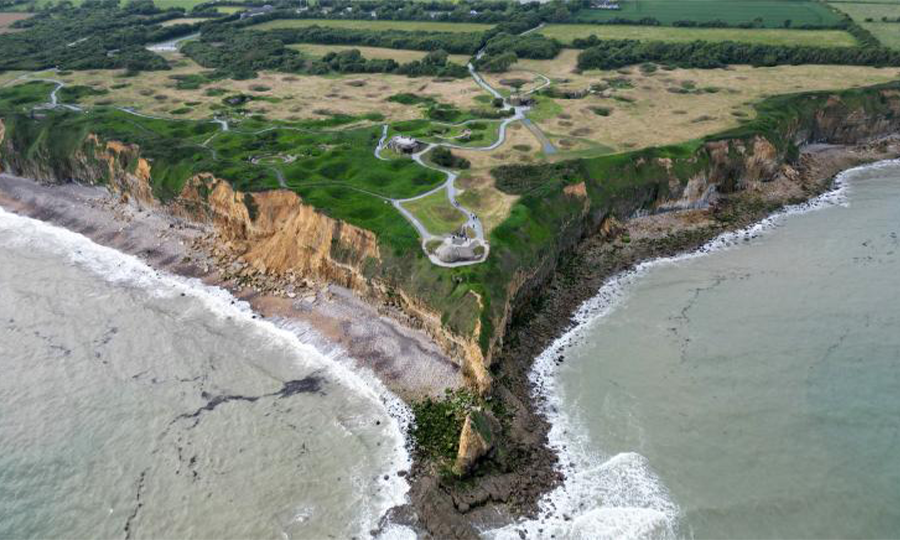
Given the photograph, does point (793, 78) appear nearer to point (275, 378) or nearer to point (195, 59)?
point (275, 378)

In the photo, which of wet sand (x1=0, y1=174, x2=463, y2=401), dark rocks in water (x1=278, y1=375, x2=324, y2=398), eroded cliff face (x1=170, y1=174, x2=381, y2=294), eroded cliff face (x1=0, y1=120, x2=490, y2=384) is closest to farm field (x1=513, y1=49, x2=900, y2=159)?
eroded cliff face (x1=170, y1=174, x2=381, y2=294)

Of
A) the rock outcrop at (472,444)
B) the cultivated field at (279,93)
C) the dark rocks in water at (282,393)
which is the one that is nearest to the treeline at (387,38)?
the cultivated field at (279,93)

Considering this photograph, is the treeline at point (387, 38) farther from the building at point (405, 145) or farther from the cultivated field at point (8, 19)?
the cultivated field at point (8, 19)

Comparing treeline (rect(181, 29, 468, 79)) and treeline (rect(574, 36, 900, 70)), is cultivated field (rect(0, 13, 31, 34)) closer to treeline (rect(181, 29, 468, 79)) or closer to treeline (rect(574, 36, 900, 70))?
treeline (rect(181, 29, 468, 79))

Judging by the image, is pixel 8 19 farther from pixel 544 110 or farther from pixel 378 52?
pixel 544 110

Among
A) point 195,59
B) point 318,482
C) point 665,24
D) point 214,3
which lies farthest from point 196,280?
point 214,3

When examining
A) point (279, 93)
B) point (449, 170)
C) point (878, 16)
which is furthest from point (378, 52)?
point (878, 16)
